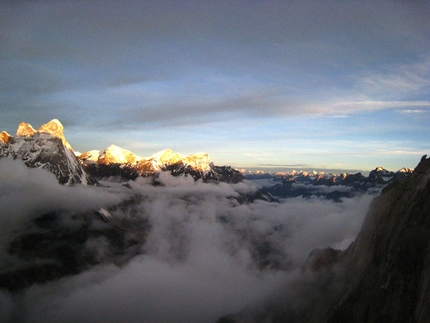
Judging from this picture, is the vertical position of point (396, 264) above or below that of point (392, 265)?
above

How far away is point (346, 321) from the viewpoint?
50.6 meters

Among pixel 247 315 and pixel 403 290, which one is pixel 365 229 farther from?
pixel 247 315

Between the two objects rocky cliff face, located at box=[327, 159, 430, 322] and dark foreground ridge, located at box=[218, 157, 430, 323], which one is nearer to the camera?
rocky cliff face, located at box=[327, 159, 430, 322]

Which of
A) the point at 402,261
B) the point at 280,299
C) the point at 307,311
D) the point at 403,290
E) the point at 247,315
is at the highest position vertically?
the point at 402,261

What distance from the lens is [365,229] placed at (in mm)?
65750

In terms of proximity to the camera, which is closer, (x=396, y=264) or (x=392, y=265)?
(x=396, y=264)

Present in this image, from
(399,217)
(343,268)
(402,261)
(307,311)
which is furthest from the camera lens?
(307,311)

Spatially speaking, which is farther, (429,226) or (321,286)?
(321,286)

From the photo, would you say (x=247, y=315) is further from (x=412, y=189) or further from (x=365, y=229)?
(x=412, y=189)

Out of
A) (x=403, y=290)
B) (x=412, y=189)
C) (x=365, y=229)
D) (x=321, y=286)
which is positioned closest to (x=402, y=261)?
(x=403, y=290)

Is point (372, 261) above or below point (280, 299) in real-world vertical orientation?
above

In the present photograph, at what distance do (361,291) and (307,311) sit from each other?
39323 millimetres

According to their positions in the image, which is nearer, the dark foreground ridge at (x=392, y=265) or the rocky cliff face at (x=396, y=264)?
the rocky cliff face at (x=396, y=264)

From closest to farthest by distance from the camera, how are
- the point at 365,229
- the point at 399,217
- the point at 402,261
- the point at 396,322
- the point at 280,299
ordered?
the point at 396,322 → the point at 402,261 → the point at 399,217 → the point at 365,229 → the point at 280,299
